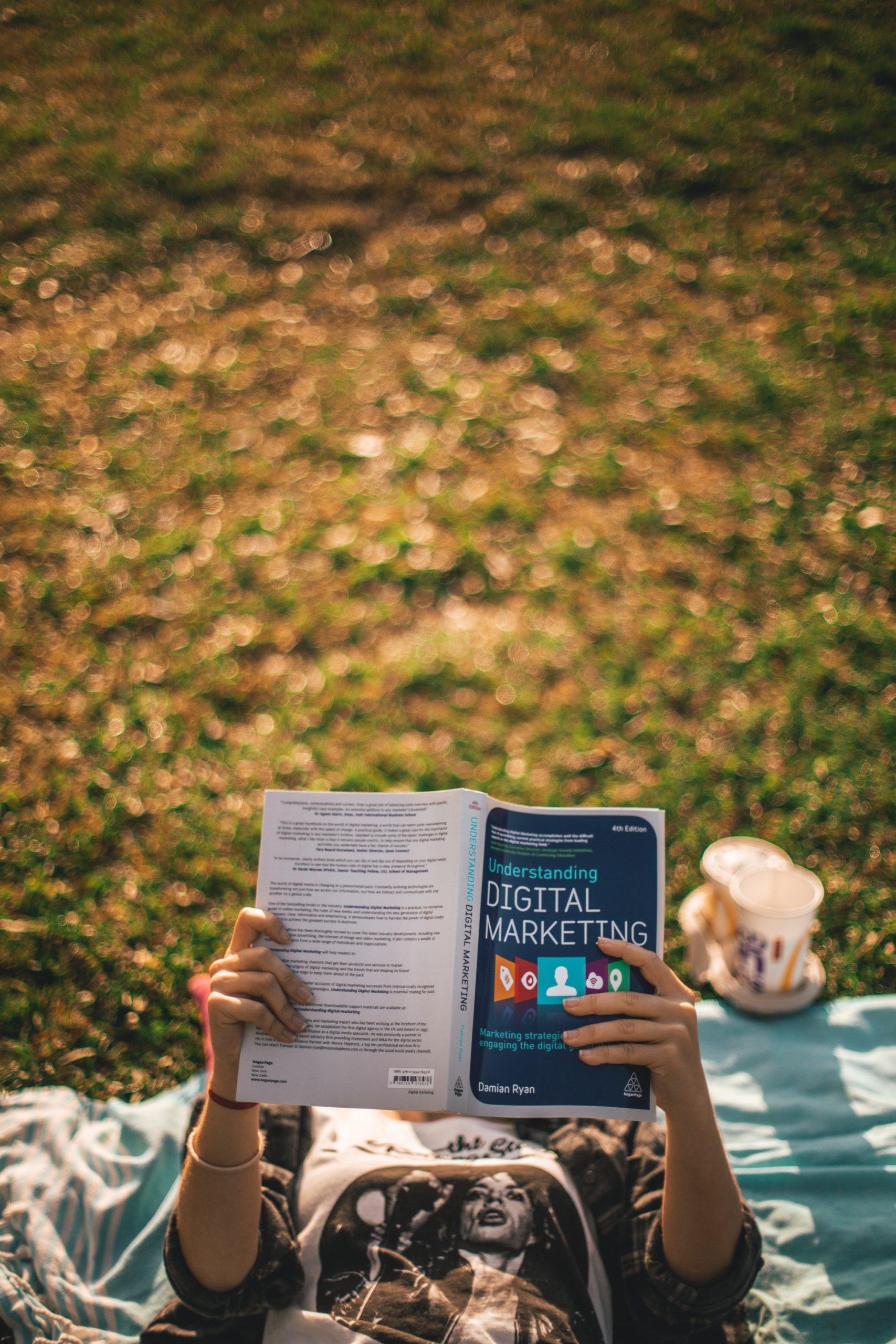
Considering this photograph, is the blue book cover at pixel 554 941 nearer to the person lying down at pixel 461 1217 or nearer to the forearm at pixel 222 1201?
the person lying down at pixel 461 1217

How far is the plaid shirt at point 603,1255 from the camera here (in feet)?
5.23

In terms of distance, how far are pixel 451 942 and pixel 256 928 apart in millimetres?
333

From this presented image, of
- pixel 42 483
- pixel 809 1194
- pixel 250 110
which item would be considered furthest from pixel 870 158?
pixel 809 1194

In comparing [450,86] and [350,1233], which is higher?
[450,86]

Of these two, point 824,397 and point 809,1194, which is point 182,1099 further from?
point 824,397

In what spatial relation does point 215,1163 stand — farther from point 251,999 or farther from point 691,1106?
point 691,1106

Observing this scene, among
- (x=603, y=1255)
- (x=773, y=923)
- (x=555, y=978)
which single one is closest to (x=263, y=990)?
(x=555, y=978)

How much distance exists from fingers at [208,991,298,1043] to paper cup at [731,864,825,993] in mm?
1257

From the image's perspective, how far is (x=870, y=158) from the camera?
16.4 ft

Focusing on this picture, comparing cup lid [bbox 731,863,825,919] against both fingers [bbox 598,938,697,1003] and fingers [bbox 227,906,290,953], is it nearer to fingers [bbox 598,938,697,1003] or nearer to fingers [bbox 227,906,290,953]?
fingers [bbox 598,938,697,1003]

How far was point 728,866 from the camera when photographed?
96.3 inches

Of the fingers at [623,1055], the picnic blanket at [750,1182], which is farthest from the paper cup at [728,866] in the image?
the fingers at [623,1055]

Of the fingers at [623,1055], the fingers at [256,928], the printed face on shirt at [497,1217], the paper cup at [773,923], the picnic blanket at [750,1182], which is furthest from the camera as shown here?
the paper cup at [773,923]

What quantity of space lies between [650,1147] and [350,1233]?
0.61 meters
